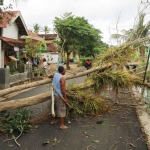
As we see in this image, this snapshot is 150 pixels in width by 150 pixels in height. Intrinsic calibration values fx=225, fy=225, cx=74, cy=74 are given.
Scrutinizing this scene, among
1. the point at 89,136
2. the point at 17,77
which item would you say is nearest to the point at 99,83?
the point at 89,136

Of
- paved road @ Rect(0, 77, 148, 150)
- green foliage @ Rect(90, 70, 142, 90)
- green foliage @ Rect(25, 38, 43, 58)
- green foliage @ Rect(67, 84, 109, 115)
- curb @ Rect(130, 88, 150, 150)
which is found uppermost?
green foliage @ Rect(25, 38, 43, 58)

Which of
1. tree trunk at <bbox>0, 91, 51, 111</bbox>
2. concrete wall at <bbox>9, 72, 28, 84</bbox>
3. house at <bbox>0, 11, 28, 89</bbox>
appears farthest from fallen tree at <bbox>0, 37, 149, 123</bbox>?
house at <bbox>0, 11, 28, 89</bbox>

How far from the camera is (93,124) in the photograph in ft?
20.5

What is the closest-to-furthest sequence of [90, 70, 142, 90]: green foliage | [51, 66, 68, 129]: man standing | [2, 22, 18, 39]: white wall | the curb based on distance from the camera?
the curb, [51, 66, 68, 129]: man standing, [90, 70, 142, 90]: green foliage, [2, 22, 18, 39]: white wall

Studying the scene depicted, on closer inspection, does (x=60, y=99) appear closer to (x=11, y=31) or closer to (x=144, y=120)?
(x=144, y=120)

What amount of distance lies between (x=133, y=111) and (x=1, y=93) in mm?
4347

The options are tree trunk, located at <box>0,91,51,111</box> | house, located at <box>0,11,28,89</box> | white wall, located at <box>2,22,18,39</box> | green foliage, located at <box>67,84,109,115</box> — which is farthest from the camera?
white wall, located at <box>2,22,18,39</box>

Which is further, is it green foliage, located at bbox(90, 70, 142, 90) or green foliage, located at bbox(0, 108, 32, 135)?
green foliage, located at bbox(90, 70, 142, 90)

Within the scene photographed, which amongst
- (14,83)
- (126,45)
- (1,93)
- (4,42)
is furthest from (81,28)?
(1,93)

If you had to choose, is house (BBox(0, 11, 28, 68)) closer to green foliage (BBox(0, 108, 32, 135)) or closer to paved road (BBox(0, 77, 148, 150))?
green foliage (BBox(0, 108, 32, 135))

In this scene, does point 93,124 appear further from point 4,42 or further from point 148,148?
point 4,42

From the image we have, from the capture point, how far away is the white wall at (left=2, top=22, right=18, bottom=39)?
18247mm

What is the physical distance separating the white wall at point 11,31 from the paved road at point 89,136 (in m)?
13.7

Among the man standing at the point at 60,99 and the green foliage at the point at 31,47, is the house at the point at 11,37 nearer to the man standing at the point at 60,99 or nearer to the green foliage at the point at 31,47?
the green foliage at the point at 31,47
